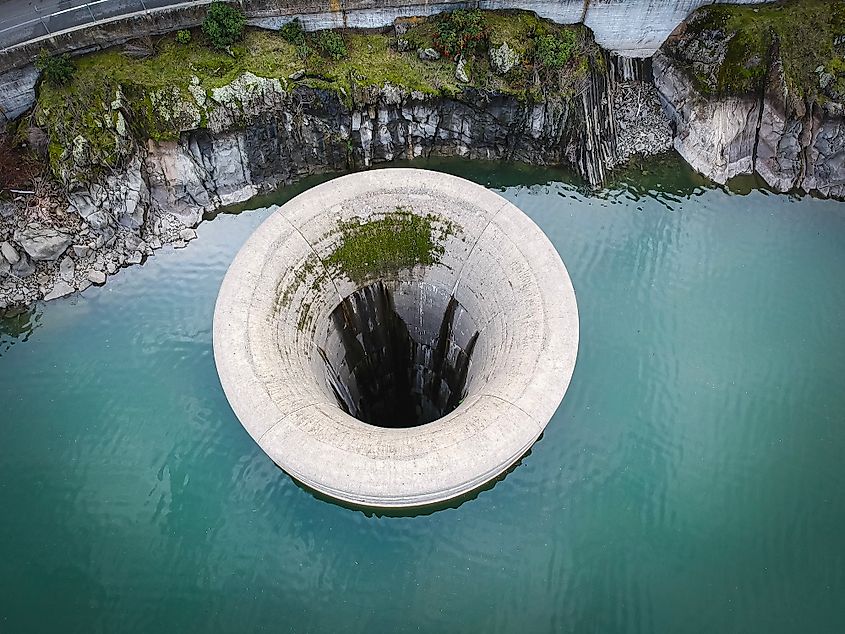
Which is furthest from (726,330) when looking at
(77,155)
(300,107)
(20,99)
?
(20,99)

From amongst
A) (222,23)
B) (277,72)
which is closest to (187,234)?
(277,72)

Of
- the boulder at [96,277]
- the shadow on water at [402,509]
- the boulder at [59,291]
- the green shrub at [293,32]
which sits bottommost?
the shadow on water at [402,509]

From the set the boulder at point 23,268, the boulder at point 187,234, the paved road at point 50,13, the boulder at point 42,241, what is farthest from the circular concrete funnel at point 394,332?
the paved road at point 50,13

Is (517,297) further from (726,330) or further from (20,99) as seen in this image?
(20,99)

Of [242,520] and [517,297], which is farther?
[242,520]

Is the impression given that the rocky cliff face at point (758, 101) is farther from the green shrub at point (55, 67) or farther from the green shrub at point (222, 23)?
the green shrub at point (55, 67)

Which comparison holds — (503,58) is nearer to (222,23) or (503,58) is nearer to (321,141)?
(321,141)
